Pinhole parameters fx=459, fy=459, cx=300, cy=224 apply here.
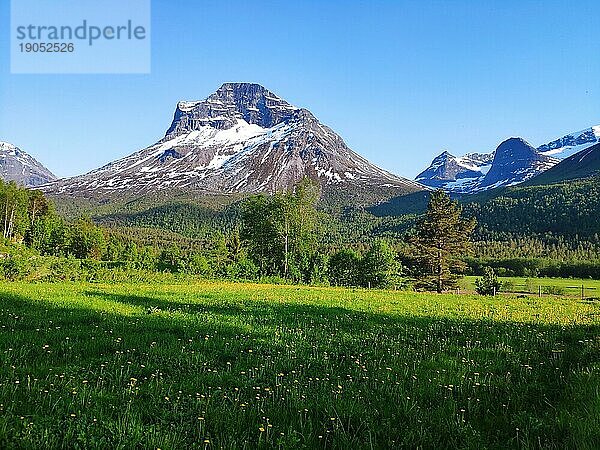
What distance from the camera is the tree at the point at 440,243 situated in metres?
55.8

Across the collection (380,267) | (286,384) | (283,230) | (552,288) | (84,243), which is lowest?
(552,288)

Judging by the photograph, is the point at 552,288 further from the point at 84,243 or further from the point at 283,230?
the point at 84,243

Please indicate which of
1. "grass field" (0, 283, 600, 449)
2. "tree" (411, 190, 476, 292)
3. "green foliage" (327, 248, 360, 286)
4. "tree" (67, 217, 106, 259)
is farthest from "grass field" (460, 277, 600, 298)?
"tree" (67, 217, 106, 259)

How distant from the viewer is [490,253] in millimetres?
171000

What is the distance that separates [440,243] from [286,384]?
5133 centimetres

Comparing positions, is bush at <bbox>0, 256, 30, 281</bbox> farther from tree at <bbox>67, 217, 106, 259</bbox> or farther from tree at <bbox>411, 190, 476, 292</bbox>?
tree at <bbox>67, 217, 106, 259</bbox>

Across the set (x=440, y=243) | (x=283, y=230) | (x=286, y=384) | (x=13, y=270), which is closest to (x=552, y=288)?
(x=440, y=243)

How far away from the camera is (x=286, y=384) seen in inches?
312

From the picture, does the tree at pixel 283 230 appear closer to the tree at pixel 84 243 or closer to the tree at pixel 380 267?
the tree at pixel 380 267

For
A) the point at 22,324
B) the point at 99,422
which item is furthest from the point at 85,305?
the point at 99,422

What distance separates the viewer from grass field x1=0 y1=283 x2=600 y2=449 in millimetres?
5668

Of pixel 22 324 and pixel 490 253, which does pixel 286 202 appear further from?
pixel 490 253

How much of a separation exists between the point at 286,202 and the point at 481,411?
190ft

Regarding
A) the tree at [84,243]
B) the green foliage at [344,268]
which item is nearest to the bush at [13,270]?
the green foliage at [344,268]
